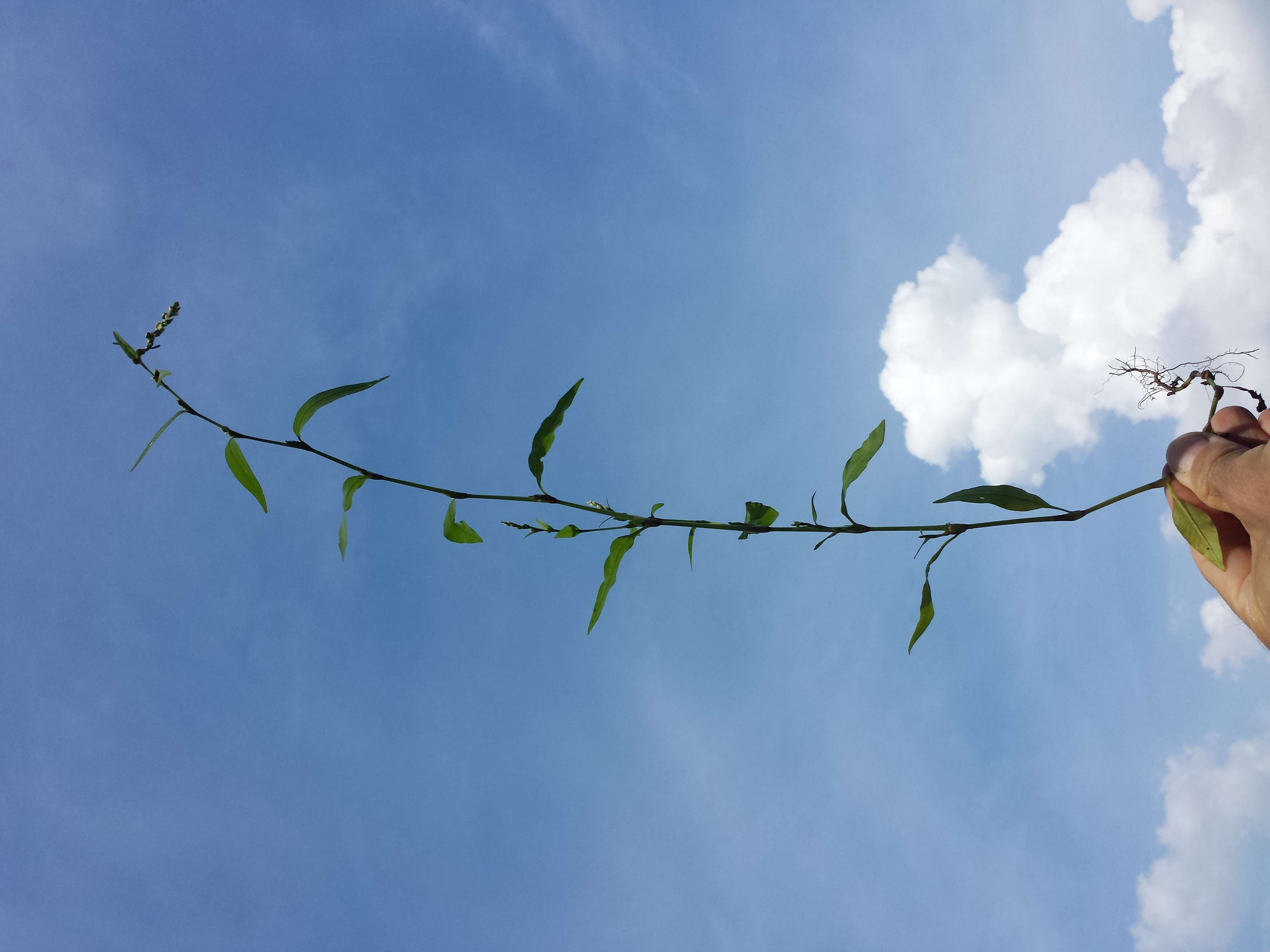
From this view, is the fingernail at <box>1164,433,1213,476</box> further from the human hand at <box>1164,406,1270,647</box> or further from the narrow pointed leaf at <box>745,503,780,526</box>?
the narrow pointed leaf at <box>745,503,780,526</box>

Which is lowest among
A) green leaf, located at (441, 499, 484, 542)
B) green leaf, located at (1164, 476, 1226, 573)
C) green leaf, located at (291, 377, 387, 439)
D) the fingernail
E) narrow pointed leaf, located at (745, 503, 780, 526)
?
green leaf, located at (1164, 476, 1226, 573)

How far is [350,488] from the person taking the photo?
199 centimetres

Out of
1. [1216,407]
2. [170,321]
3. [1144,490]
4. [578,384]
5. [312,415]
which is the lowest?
[1144,490]

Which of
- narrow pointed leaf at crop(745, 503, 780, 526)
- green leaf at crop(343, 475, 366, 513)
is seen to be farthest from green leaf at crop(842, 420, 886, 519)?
green leaf at crop(343, 475, 366, 513)

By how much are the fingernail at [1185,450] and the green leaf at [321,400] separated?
2208 mm

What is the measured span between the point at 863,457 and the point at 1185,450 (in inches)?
32.3

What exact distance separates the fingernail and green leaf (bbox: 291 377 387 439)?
2208 millimetres

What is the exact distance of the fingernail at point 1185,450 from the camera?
181cm

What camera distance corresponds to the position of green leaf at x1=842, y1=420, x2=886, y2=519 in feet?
6.42

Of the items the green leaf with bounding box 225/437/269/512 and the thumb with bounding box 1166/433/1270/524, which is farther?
the green leaf with bounding box 225/437/269/512

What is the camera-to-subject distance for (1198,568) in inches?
89.1

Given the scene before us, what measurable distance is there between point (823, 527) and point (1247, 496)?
1.01 m

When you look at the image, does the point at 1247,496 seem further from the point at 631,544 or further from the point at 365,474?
the point at 365,474

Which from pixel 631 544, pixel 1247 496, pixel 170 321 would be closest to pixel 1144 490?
pixel 1247 496
